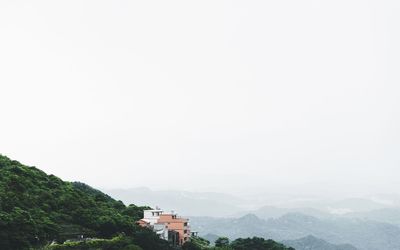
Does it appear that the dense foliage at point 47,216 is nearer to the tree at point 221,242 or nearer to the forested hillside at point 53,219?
the forested hillside at point 53,219

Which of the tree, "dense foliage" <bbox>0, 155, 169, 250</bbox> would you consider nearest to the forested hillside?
"dense foliage" <bbox>0, 155, 169, 250</bbox>

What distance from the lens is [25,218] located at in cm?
5719

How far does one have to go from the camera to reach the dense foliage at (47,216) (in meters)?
55.6

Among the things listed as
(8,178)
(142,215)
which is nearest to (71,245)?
(8,178)

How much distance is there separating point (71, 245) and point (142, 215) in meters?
26.0

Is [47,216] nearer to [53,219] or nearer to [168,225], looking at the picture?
[53,219]

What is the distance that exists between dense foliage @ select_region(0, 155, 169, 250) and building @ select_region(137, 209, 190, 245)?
3.28 meters

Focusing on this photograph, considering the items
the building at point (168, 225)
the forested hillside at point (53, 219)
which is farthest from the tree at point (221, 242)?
the forested hillside at point (53, 219)

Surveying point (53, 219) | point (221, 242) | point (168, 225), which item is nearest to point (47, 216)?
point (53, 219)

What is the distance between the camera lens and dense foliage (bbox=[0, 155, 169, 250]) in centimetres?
5557

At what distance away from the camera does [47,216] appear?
6269cm

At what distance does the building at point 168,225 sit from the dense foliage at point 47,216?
10.8 feet

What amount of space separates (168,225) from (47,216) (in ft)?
53.7

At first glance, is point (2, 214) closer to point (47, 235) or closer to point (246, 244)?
point (47, 235)
